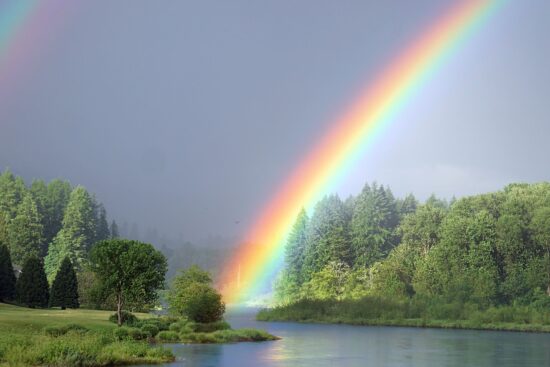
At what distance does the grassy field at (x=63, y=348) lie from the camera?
40125mm

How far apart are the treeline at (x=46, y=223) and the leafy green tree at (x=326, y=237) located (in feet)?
162

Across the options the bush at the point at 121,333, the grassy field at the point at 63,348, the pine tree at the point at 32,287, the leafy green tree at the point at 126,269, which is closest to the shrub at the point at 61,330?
the grassy field at the point at 63,348

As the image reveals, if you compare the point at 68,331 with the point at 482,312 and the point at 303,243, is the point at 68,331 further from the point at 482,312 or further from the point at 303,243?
the point at 303,243

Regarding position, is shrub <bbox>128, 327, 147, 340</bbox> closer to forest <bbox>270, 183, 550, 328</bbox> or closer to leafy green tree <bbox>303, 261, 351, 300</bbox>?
forest <bbox>270, 183, 550, 328</bbox>

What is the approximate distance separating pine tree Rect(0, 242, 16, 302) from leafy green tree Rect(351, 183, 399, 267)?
80.5m

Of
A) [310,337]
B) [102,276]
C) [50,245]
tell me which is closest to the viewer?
[102,276]

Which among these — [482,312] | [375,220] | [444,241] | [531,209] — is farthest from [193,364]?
[375,220]

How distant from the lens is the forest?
114 m

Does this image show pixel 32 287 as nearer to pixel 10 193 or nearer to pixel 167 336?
pixel 167 336

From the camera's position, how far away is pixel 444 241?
121 metres

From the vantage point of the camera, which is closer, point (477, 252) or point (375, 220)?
point (477, 252)

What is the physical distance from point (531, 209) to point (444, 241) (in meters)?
17.3

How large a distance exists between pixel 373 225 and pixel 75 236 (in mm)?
66813

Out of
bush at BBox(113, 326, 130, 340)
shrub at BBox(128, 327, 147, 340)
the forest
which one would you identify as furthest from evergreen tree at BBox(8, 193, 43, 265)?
bush at BBox(113, 326, 130, 340)
